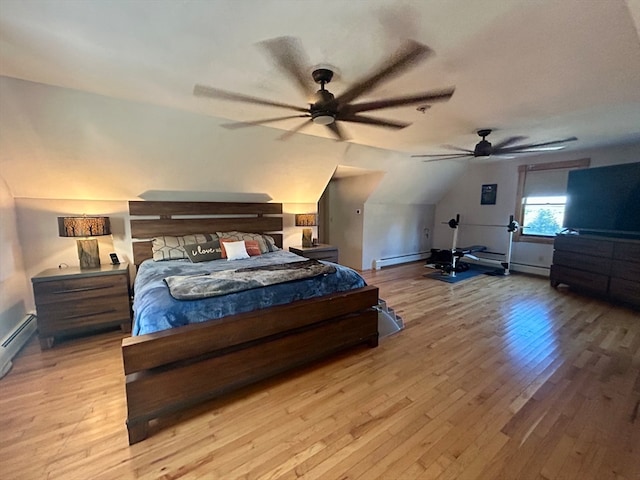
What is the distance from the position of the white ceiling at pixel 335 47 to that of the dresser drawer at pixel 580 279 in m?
2.46

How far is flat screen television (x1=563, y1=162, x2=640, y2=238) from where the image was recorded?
3713mm

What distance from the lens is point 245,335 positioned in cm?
193

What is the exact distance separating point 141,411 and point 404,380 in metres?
1.82

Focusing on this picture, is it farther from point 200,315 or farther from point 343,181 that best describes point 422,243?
point 200,315

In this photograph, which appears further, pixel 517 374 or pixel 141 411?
pixel 517 374

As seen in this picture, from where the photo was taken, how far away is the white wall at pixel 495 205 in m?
4.65

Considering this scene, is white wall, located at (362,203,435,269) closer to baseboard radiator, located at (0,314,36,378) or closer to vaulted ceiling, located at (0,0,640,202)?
vaulted ceiling, located at (0,0,640,202)

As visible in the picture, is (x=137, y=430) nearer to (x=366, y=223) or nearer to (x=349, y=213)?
(x=366, y=223)

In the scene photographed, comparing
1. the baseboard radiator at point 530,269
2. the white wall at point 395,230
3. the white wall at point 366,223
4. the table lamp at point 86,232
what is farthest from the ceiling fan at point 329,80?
the baseboard radiator at point 530,269

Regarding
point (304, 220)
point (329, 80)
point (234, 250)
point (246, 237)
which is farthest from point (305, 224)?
point (329, 80)

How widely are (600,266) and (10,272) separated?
7.30 metres

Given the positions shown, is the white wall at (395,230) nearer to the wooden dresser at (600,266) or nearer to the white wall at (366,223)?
the white wall at (366,223)

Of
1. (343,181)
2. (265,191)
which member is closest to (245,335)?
(265,191)

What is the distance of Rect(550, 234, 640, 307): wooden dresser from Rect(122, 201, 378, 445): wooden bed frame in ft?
12.3
